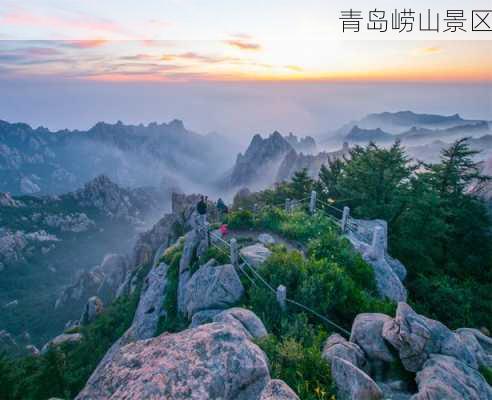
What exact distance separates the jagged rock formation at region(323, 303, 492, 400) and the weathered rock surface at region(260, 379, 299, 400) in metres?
1.78

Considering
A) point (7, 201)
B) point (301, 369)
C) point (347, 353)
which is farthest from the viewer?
point (7, 201)

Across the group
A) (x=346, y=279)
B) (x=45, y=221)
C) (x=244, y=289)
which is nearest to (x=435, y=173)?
(x=346, y=279)

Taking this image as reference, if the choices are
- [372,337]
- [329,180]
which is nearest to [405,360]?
[372,337]

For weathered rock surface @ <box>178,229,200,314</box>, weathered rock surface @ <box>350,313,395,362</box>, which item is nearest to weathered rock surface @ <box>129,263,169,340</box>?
weathered rock surface @ <box>178,229,200,314</box>

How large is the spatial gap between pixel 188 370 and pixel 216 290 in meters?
5.90

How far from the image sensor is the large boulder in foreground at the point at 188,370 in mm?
5871

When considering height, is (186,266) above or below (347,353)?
below

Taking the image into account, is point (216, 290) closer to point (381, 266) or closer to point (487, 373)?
point (381, 266)

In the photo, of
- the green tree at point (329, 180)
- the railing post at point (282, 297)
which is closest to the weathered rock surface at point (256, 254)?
the railing post at point (282, 297)

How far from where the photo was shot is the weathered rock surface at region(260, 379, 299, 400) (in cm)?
554

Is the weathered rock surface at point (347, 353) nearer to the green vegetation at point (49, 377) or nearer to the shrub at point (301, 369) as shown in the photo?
the shrub at point (301, 369)

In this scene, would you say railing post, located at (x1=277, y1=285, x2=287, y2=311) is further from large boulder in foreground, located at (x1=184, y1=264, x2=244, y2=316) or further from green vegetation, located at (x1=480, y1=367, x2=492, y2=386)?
green vegetation, located at (x1=480, y1=367, x2=492, y2=386)

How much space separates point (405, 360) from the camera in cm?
773

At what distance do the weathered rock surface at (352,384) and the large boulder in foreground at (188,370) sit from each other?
1625 millimetres
